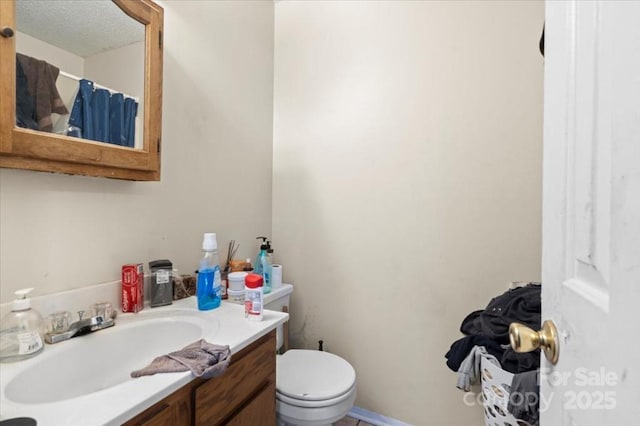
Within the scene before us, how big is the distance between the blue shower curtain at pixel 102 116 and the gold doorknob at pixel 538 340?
1243 millimetres

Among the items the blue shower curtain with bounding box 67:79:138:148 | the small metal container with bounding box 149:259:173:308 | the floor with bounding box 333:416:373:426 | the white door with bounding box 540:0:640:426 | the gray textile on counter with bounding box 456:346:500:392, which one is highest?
the blue shower curtain with bounding box 67:79:138:148

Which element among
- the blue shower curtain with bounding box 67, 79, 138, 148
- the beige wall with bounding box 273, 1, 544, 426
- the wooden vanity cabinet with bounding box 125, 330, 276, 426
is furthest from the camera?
the beige wall with bounding box 273, 1, 544, 426

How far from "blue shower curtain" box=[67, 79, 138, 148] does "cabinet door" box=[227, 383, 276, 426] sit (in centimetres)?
97

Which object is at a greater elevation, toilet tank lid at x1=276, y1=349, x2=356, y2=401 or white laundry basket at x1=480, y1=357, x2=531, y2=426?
white laundry basket at x1=480, y1=357, x2=531, y2=426

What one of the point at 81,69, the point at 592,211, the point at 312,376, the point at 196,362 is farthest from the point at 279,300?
the point at 592,211

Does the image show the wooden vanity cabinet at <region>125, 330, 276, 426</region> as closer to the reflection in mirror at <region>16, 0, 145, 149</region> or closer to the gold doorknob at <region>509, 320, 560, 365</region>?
the gold doorknob at <region>509, 320, 560, 365</region>

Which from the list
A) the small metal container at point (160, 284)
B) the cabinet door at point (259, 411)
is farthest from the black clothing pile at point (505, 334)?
the small metal container at point (160, 284)

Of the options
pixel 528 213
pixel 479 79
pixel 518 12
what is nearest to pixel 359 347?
pixel 528 213

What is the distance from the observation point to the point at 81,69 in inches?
36.4

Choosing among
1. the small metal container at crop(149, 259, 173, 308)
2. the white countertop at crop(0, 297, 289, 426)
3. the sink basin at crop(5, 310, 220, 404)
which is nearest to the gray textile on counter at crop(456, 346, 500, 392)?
the white countertop at crop(0, 297, 289, 426)

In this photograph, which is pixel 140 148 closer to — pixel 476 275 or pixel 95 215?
pixel 95 215

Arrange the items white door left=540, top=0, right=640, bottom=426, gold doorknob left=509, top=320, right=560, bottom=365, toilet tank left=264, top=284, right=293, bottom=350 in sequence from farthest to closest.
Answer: toilet tank left=264, top=284, right=293, bottom=350 < gold doorknob left=509, top=320, right=560, bottom=365 < white door left=540, top=0, right=640, bottom=426

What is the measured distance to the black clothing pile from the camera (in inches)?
32.4

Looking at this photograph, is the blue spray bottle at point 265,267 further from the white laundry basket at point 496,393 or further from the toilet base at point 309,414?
the white laundry basket at point 496,393
